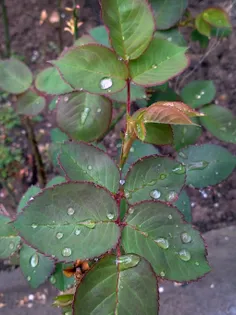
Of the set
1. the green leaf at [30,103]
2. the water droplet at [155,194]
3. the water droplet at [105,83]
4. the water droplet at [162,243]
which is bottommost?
the green leaf at [30,103]

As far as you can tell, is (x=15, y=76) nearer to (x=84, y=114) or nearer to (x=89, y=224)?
(x=84, y=114)

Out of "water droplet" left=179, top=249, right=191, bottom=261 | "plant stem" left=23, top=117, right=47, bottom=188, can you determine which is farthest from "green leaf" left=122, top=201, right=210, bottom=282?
"plant stem" left=23, top=117, right=47, bottom=188

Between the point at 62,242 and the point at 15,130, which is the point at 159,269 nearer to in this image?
the point at 62,242

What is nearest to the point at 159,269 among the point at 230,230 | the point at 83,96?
the point at 83,96

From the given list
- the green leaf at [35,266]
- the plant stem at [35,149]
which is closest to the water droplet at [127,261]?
the green leaf at [35,266]

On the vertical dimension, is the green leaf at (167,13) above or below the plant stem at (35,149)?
above

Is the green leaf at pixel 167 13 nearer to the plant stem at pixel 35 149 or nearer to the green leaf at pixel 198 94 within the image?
the green leaf at pixel 198 94

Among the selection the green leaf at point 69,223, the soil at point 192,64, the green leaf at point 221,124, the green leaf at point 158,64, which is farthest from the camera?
the soil at point 192,64

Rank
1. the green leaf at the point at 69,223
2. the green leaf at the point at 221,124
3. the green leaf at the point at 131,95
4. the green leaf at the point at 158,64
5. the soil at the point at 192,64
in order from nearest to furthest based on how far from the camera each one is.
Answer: the green leaf at the point at 69,223 → the green leaf at the point at 158,64 → the green leaf at the point at 131,95 → the green leaf at the point at 221,124 → the soil at the point at 192,64
